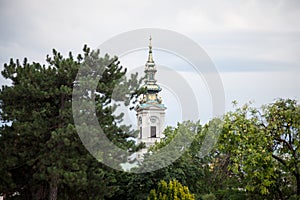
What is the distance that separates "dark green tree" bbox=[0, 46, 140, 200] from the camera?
1366 cm

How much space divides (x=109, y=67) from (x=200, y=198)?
6.57 m

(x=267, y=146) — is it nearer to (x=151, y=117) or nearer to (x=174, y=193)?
(x=174, y=193)

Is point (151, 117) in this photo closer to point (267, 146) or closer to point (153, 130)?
point (153, 130)

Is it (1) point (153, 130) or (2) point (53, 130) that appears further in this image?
(1) point (153, 130)

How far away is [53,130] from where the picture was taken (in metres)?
14.3

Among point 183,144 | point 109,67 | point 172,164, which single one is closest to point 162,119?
point 183,144

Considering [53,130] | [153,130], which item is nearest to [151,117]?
[153,130]

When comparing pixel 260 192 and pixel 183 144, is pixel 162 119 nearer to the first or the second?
pixel 183 144

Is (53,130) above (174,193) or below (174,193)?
above

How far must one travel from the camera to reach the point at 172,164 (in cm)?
1908

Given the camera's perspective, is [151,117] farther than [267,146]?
Yes

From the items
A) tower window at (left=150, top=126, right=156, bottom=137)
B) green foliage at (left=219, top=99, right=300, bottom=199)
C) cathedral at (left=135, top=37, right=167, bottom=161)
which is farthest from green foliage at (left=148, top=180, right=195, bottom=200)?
tower window at (left=150, top=126, right=156, bottom=137)

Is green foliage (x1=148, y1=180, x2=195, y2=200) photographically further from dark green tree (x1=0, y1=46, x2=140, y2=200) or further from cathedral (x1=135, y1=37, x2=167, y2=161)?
cathedral (x1=135, y1=37, x2=167, y2=161)

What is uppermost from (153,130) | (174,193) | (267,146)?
(153,130)
